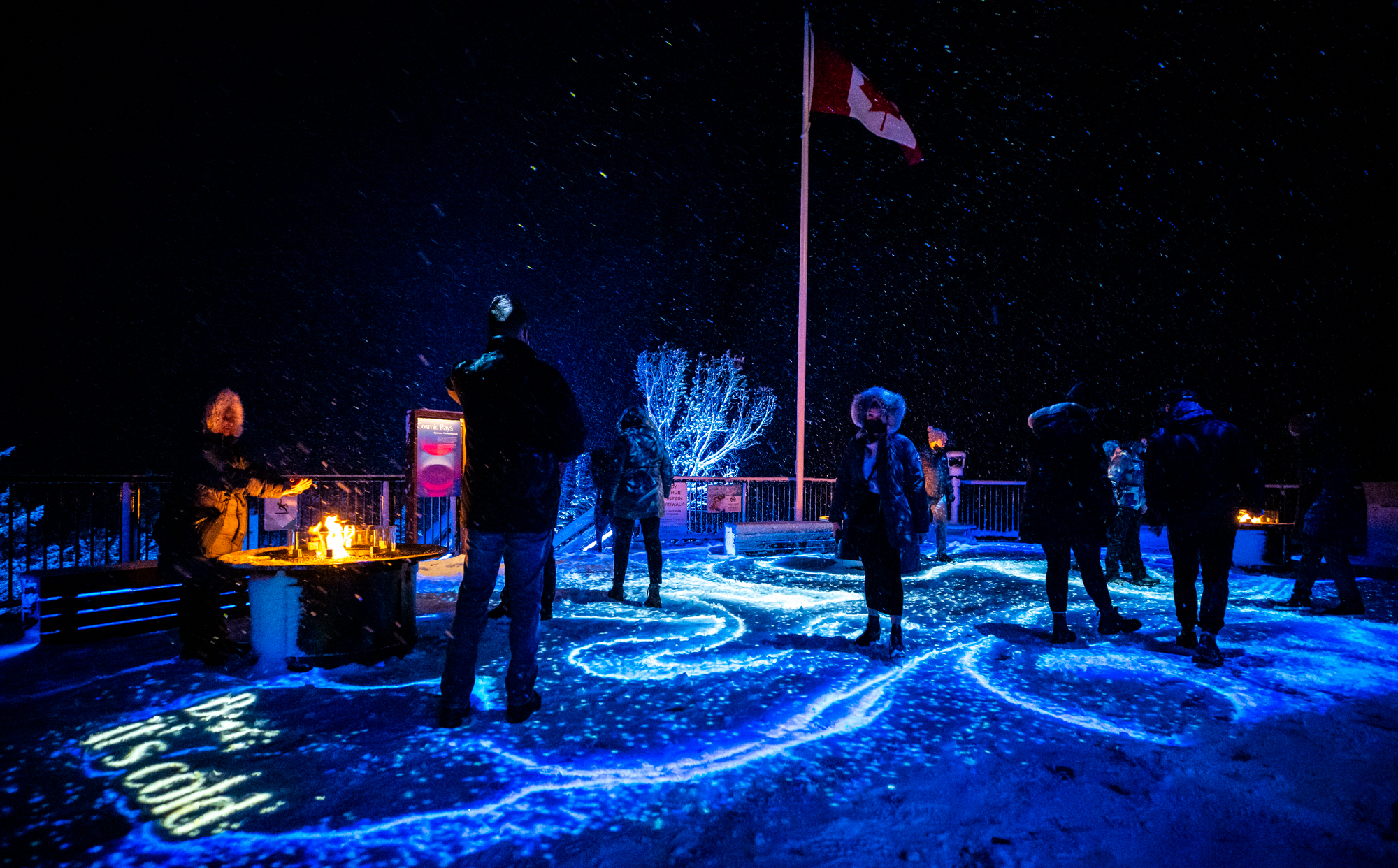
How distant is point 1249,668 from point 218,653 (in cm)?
722

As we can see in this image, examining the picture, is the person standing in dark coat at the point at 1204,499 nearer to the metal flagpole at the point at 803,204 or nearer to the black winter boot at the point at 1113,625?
the black winter boot at the point at 1113,625

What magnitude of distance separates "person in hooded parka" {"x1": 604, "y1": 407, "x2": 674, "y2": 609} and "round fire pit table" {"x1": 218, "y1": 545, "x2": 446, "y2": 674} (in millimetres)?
2504

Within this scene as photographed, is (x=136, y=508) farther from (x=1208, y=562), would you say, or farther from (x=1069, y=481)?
(x=1208, y=562)

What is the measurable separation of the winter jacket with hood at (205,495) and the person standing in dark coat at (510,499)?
2.26 metres

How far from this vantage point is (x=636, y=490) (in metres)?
6.60

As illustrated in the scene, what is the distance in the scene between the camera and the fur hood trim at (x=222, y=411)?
4.48 m

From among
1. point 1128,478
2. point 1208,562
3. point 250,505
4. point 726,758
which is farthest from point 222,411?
point 1128,478

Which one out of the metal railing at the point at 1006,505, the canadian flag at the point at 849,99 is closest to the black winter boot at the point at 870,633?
the metal railing at the point at 1006,505

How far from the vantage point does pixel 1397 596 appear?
732 cm

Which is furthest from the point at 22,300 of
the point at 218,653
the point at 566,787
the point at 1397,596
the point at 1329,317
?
the point at 1329,317

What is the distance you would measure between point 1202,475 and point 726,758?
13.5 ft

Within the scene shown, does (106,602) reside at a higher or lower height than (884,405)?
lower

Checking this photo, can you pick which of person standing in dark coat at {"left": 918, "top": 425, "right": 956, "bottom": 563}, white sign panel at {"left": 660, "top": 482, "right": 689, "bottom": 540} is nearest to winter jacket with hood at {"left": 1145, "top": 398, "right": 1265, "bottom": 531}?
person standing in dark coat at {"left": 918, "top": 425, "right": 956, "bottom": 563}

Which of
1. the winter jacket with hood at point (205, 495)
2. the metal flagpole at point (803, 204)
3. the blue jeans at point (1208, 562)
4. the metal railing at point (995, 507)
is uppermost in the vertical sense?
the metal flagpole at point (803, 204)
